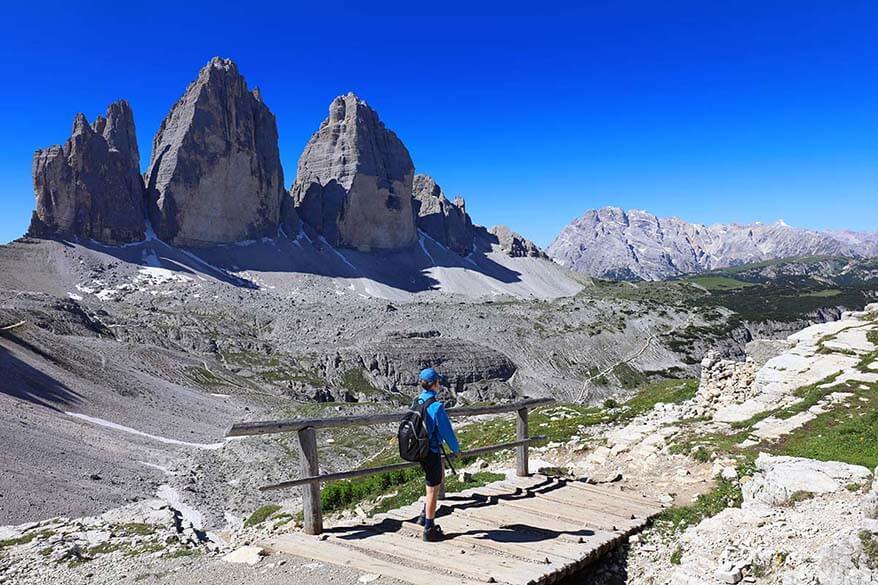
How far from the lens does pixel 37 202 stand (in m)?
149

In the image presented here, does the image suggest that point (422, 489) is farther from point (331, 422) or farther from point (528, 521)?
point (331, 422)

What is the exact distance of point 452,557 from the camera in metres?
8.62

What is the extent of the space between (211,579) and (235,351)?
85300 mm

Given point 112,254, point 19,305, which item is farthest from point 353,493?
point 112,254

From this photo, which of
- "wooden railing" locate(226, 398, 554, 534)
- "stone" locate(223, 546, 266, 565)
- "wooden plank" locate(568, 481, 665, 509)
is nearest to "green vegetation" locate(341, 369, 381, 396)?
"wooden plank" locate(568, 481, 665, 509)

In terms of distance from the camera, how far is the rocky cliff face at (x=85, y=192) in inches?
5817

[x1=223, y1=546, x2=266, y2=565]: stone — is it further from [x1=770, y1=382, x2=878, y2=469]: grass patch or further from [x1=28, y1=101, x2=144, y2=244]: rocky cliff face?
[x1=28, y1=101, x2=144, y2=244]: rocky cliff face

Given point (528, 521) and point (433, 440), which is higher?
point (433, 440)

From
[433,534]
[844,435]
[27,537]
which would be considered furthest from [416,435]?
[27,537]

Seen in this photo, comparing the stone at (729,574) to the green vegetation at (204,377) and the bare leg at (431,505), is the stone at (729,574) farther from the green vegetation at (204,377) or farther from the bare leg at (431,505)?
the green vegetation at (204,377)

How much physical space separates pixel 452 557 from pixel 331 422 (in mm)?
3305

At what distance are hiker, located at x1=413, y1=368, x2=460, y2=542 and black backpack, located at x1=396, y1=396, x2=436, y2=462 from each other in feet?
0.15

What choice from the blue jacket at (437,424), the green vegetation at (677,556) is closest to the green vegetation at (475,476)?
the blue jacket at (437,424)

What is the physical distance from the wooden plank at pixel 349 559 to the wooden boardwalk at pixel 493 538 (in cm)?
1
